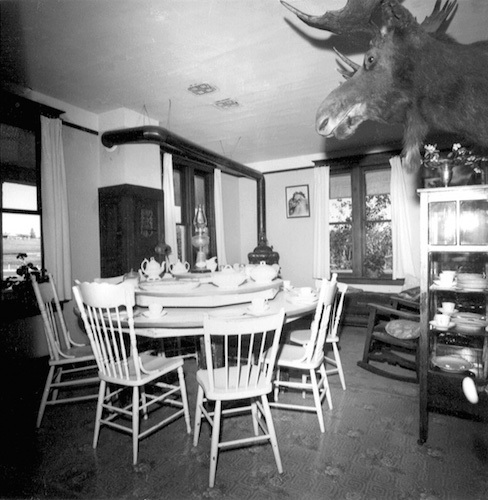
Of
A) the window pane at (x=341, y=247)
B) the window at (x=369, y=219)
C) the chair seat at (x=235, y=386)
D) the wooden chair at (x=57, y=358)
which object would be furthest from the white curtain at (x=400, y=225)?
the wooden chair at (x=57, y=358)

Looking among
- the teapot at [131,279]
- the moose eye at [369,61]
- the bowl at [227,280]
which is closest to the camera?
the moose eye at [369,61]

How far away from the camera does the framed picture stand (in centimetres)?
734

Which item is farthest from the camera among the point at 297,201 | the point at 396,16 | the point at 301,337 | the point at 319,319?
the point at 297,201

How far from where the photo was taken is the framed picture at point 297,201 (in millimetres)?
7340

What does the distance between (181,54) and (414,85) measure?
241 centimetres

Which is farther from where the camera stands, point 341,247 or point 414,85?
point 341,247

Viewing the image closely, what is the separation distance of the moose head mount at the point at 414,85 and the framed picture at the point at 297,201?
208 inches

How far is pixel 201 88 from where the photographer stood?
4137mm

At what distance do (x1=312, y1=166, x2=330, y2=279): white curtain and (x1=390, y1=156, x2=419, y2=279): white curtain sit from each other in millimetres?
1180

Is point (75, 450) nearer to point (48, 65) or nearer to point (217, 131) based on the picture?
point (48, 65)

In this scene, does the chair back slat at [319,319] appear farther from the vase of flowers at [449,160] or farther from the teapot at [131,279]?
the teapot at [131,279]

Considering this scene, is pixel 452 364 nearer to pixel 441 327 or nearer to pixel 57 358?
pixel 441 327

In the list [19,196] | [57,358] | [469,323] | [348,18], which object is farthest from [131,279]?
[469,323]

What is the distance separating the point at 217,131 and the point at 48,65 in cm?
263
